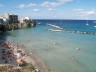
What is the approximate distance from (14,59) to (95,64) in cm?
1777

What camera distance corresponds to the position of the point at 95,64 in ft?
152

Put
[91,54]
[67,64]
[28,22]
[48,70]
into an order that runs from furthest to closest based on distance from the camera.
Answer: [28,22]
[91,54]
[67,64]
[48,70]

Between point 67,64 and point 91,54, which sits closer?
point 67,64

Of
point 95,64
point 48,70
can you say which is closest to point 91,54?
point 95,64

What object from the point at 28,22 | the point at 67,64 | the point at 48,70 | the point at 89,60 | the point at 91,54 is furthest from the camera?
the point at 28,22

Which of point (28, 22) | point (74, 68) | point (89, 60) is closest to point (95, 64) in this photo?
point (89, 60)

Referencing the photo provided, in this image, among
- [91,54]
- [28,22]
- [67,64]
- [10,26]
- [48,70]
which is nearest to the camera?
[48,70]

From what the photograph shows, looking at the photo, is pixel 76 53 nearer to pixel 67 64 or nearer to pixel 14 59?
pixel 67 64

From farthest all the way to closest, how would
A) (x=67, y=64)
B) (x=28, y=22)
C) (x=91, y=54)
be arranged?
1. (x=28, y=22)
2. (x=91, y=54)
3. (x=67, y=64)

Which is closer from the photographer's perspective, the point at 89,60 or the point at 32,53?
the point at 89,60

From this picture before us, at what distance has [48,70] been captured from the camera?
4100 cm

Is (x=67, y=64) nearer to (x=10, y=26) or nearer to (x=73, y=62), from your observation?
(x=73, y=62)

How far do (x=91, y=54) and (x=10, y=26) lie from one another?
88267mm

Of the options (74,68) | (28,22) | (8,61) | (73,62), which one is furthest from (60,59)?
(28,22)
